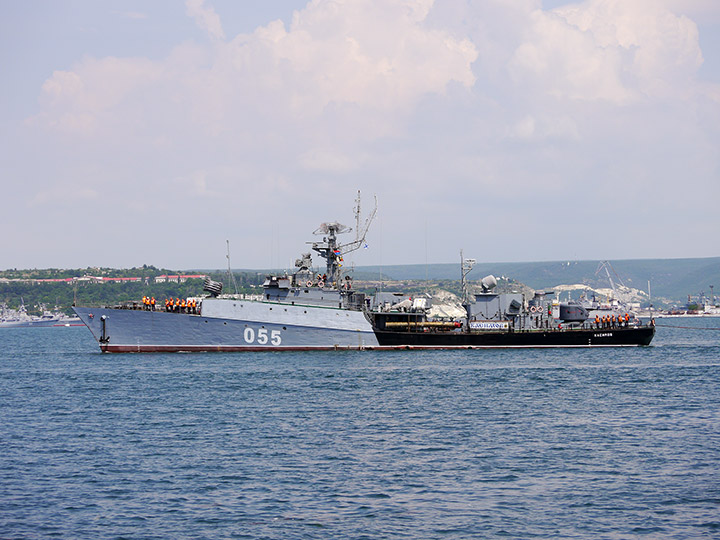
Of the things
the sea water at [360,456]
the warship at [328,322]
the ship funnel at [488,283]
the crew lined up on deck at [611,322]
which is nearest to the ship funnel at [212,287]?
the warship at [328,322]

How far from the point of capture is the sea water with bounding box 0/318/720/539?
69.5ft

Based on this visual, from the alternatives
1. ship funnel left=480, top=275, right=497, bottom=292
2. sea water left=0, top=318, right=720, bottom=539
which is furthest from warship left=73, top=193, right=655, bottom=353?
sea water left=0, top=318, right=720, bottom=539

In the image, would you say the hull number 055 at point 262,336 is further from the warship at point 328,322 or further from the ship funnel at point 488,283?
the ship funnel at point 488,283

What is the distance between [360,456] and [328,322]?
129 feet

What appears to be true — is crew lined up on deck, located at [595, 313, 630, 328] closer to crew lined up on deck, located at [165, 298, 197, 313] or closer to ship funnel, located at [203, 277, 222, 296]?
ship funnel, located at [203, 277, 222, 296]

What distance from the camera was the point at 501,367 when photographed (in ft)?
194

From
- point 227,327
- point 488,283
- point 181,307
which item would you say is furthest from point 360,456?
point 488,283

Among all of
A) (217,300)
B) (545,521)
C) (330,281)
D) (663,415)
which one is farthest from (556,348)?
(545,521)

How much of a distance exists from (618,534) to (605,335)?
194 feet

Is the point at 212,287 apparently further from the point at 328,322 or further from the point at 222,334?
the point at 328,322

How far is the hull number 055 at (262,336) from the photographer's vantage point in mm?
66375

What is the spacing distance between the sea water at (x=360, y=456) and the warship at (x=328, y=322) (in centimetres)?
1271

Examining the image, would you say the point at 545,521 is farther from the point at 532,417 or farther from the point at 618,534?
the point at 532,417

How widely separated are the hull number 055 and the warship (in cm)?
8
